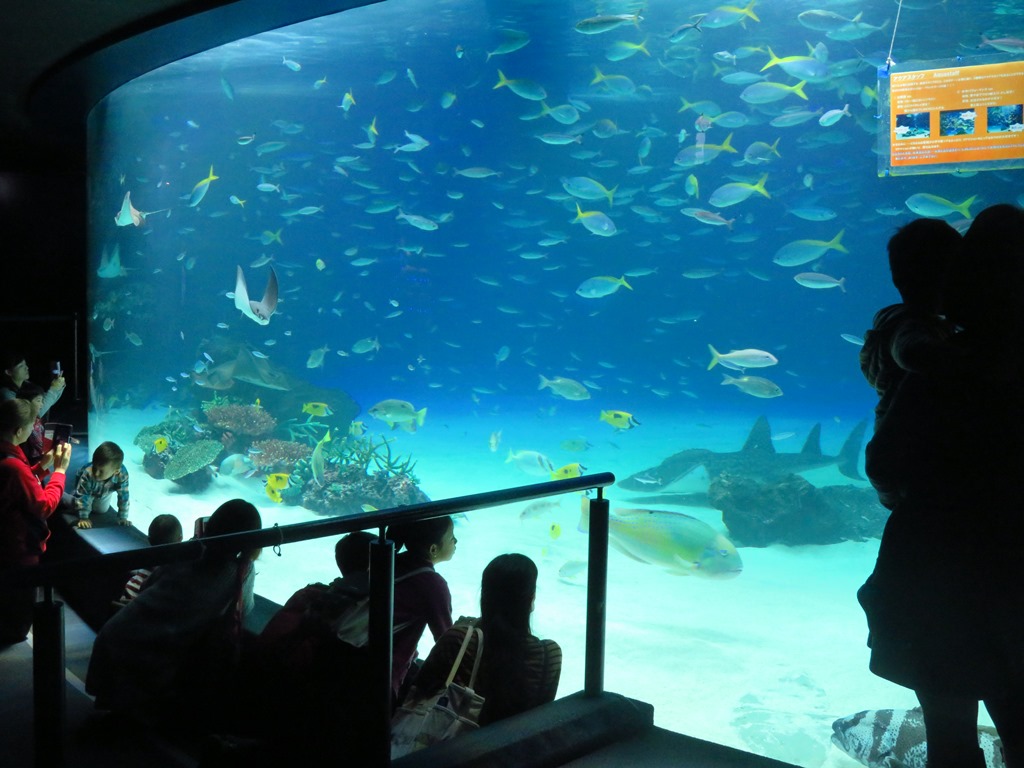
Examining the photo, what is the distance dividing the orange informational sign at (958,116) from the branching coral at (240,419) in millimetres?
9258

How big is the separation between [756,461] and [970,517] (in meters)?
9.93

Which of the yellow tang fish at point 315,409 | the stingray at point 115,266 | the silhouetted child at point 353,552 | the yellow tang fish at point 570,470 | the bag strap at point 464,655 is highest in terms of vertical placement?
the stingray at point 115,266

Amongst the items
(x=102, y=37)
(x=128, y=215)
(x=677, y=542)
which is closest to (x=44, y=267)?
(x=128, y=215)

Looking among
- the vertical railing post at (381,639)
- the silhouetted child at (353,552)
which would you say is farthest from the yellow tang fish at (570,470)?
the vertical railing post at (381,639)

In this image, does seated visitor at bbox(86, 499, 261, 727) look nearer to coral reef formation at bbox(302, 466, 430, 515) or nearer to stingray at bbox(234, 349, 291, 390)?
coral reef formation at bbox(302, 466, 430, 515)

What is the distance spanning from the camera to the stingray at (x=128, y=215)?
840 centimetres

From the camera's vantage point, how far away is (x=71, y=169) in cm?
1570

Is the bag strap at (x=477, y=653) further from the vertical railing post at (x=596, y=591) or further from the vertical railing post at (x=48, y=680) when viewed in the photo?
the vertical railing post at (x=48, y=680)

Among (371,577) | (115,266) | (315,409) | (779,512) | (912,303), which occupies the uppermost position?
(115,266)

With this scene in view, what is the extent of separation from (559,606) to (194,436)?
593 centimetres

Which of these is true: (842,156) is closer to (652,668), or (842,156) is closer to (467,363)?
(652,668)

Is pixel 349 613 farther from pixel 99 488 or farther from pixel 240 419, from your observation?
pixel 240 419

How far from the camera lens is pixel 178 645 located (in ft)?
7.77

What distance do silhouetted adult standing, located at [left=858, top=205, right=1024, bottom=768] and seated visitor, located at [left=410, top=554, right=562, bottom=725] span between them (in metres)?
1.16
